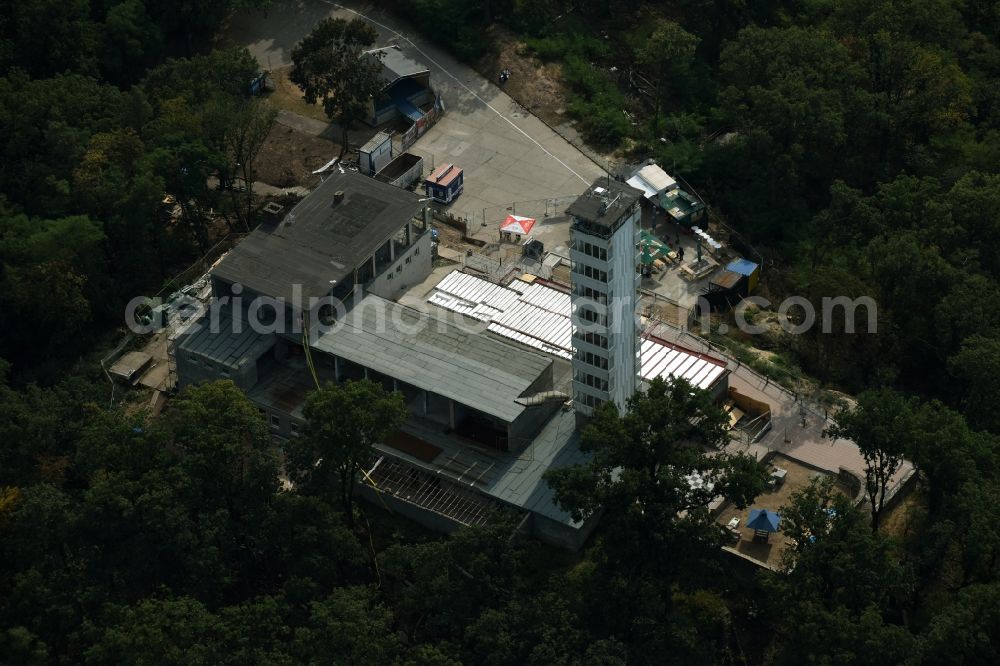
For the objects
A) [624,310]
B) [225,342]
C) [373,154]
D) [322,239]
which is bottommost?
[225,342]

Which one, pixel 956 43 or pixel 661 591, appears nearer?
pixel 661 591

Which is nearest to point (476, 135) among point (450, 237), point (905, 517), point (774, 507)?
point (450, 237)

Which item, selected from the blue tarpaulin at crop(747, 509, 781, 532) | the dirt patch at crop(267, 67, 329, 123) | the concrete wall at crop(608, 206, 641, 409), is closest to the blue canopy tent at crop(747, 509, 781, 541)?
the blue tarpaulin at crop(747, 509, 781, 532)

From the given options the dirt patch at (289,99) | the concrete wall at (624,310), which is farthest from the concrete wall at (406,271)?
the dirt patch at (289,99)

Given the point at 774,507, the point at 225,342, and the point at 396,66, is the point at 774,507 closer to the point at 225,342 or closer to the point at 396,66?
the point at 225,342

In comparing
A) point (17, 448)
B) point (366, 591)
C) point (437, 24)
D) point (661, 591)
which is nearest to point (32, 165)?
point (17, 448)

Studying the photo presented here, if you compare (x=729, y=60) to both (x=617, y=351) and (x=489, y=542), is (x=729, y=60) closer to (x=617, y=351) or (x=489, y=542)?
(x=617, y=351)
